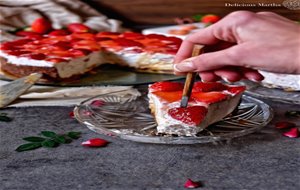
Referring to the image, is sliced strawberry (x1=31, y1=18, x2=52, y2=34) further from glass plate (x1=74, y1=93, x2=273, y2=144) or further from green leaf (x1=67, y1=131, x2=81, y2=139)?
green leaf (x1=67, y1=131, x2=81, y2=139)

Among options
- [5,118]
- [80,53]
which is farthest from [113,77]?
[5,118]

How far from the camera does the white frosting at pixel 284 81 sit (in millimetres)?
1479

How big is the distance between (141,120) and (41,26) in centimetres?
108

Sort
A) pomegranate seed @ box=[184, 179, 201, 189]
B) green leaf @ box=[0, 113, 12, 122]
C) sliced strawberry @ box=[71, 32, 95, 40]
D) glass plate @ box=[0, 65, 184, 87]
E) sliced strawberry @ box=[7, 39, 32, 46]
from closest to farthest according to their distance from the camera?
pomegranate seed @ box=[184, 179, 201, 189] < green leaf @ box=[0, 113, 12, 122] < glass plate @ box=[0, 65, 184, 87] < sliced strawberry @ box=[7, 39, 32, 46] < sliced strawberry @ box=[71, 32, 95, 40]

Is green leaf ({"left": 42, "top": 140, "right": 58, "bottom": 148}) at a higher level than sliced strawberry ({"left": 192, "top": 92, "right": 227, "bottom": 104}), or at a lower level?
lower

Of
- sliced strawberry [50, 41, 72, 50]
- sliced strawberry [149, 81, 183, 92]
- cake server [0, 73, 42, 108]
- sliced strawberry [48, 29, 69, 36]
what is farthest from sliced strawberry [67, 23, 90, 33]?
sliced strawberry [149, 81, 183, 92]

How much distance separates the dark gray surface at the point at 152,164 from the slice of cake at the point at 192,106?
4cm

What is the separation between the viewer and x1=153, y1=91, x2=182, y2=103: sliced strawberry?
118 cm

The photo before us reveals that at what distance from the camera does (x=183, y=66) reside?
1106 millimetres

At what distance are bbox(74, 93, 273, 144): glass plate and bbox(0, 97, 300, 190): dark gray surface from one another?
26mm

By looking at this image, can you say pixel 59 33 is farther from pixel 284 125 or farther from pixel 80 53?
pixel 284 125

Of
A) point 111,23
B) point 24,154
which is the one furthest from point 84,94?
point 111,23

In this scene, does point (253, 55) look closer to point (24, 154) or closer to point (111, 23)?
point (24, 154)

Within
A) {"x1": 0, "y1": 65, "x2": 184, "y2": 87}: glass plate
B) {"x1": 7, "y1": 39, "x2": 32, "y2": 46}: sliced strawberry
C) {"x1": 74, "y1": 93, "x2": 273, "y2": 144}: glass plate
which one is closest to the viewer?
{"x1": 74, "y1": 93, "x2": 273, "y2": 144}: glass plate
